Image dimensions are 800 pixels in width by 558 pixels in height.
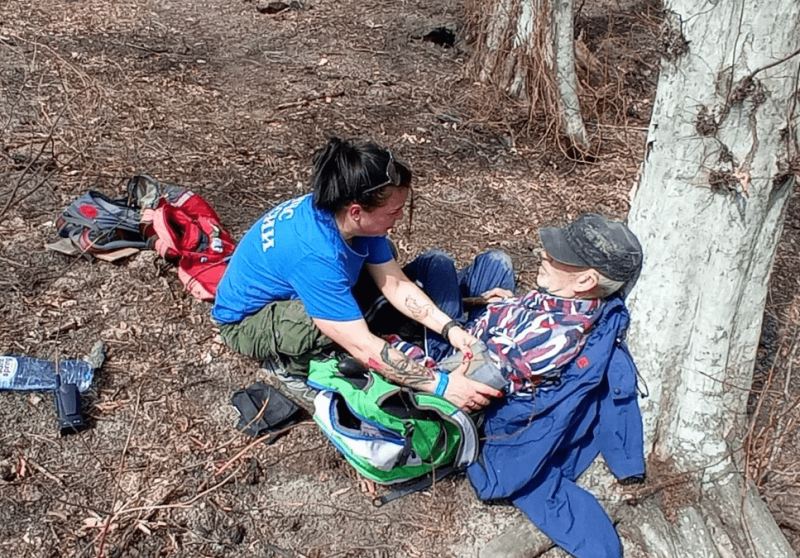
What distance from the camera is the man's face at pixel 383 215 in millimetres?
2824

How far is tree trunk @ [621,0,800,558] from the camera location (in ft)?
7.69

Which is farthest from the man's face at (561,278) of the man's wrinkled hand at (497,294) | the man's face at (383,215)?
the man's face at (383,215)

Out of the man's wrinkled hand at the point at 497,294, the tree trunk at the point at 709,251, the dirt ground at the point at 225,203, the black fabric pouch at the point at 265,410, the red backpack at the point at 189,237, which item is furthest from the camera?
the red backpack at the point at 189,237

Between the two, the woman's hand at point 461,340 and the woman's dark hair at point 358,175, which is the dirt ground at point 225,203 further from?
the woman's dark hair at point 358,175

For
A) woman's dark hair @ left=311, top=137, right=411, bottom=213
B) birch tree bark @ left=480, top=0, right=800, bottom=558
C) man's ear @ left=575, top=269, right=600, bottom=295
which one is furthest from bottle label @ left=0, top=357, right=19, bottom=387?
man's ear @ left=575, top=269, right=600, bottom=295

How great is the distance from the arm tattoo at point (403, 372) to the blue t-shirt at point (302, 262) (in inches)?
7.6

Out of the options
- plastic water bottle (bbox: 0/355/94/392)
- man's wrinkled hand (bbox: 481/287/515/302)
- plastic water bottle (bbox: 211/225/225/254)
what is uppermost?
man's wrinkled hand (bbox: 481/287/515/302)

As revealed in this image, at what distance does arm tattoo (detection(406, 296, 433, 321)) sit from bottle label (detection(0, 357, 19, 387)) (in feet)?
5.44

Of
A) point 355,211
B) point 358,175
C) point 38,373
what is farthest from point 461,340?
point 38,373

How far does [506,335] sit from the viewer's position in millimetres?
2990

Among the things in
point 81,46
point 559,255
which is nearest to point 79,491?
point 559,255

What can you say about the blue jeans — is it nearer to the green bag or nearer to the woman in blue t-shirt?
the woman in blue t-shirt

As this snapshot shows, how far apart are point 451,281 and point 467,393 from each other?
0.69m

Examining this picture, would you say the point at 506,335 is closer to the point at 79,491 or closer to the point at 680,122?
the point at 680,122
